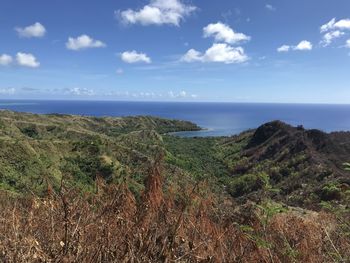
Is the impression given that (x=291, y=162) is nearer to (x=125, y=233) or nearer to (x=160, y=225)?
(x=160, y=225)

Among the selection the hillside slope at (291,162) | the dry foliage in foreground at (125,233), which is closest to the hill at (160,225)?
the dry foliage in foreground at (125,233)

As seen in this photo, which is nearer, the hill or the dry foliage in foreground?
the dry foliage in foreground

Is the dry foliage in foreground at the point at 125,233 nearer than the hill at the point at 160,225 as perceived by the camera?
Yes

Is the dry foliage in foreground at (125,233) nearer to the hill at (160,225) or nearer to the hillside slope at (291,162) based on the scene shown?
the hill at (160,225)

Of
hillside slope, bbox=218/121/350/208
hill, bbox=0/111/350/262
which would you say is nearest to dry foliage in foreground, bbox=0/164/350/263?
hill, bbox=0/111/350/262

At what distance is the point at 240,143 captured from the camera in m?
90.1

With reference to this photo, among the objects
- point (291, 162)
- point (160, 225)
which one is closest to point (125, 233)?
point (160, 225)

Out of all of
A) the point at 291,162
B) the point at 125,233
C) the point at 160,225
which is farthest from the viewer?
the point at 291,162

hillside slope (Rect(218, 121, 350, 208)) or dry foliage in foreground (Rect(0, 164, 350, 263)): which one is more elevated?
dry foliage in foreground (Rect(0, 164, 350, 263))

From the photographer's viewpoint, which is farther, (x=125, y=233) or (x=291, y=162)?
(x=291, y=162)

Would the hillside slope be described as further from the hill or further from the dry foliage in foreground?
the dry foliage in foreground

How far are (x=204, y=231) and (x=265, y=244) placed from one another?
2.66 feet

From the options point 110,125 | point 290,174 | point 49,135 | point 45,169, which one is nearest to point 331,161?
point 290,174

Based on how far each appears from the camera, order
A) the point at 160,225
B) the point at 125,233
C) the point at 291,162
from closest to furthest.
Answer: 1. the point at 125,233
2. the point at 160,225
3. the point at 291,162
